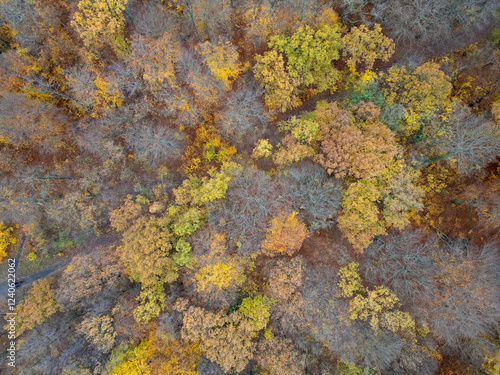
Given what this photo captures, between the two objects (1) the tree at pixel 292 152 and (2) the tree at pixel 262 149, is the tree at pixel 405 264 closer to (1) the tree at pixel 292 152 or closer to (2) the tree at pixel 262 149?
(1) the tree at pixel 292 152

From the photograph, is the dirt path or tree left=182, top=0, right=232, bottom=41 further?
the dirt path

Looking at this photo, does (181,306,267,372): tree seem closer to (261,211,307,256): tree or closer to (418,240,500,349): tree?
(261,211,307,256): tree

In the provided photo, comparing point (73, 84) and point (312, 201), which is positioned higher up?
point (73, 84)

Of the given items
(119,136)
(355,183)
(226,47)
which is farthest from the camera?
(119,136)

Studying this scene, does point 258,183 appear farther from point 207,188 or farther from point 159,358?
point 159,358

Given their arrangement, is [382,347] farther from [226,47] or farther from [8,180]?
[8,180]

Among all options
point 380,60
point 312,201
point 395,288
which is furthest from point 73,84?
point 395,288

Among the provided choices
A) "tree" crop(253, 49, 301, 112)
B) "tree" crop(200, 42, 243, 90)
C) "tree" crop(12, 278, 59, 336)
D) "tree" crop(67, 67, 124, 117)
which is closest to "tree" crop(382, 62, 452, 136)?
"tree" crop(253, 49, 301, 112)
